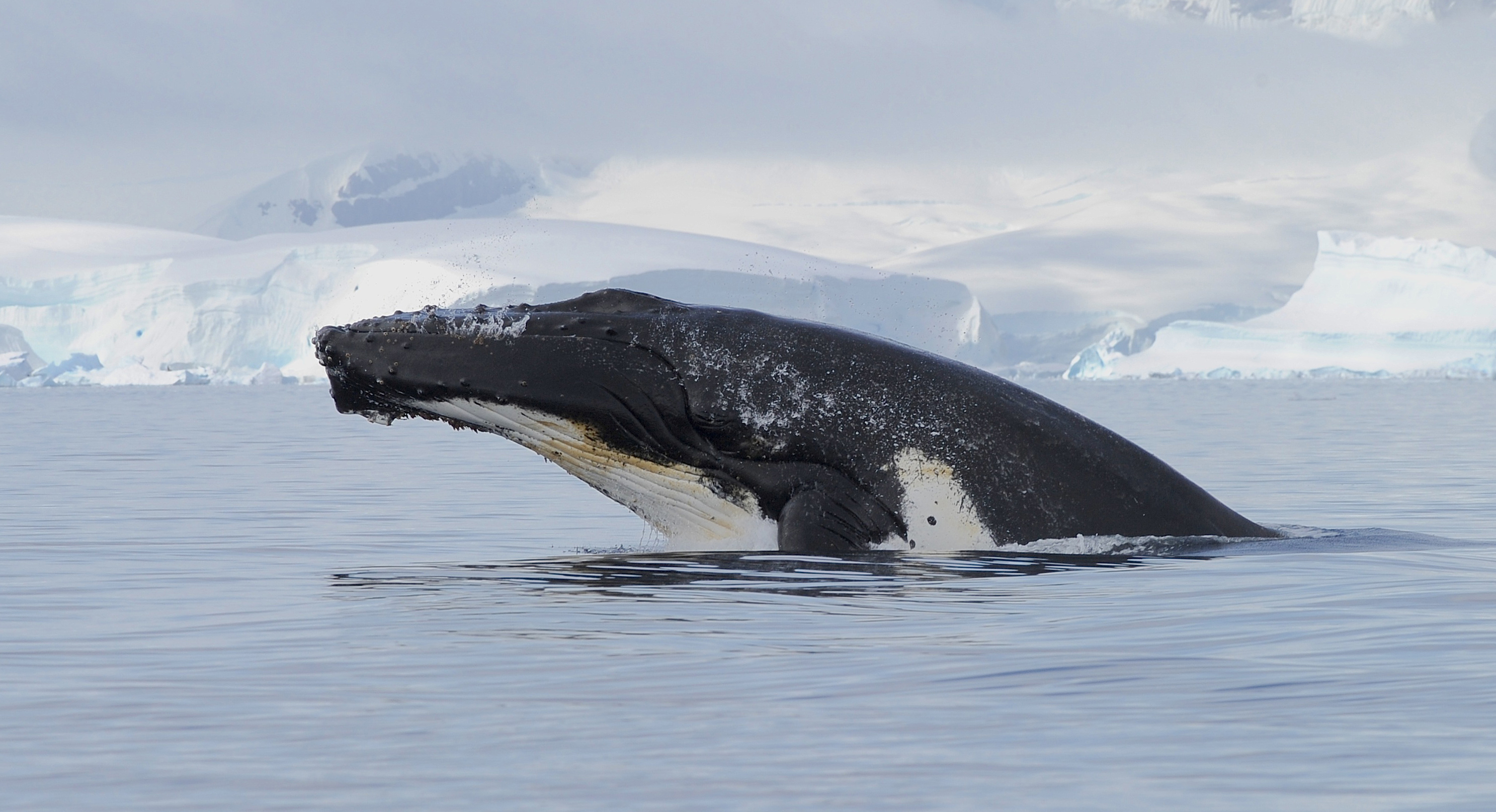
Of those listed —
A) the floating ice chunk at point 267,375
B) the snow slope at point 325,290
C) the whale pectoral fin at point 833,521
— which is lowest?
the whale pectoral fin at point 833,521

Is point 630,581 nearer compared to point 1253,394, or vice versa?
point 630,581

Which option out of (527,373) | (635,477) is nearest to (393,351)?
(527,373)

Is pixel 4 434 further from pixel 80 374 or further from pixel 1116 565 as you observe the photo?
pixel 80 374

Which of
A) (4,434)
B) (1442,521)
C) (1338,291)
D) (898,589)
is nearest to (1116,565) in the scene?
(898,589)

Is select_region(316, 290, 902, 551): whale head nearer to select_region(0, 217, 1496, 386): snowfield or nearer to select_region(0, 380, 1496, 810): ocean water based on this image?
select_region(0, 380, 1496, 810): ocean water

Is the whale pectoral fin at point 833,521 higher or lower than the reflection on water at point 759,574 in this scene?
higher

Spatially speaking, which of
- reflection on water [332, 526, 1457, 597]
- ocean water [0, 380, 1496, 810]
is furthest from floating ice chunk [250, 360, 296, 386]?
reflection on water [332, 526, 1457, 597]

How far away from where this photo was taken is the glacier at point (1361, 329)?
128875 millimetres

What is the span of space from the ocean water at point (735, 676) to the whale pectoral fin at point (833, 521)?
0.15 meters

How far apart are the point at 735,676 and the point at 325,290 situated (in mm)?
105848

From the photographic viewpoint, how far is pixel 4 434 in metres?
40.2

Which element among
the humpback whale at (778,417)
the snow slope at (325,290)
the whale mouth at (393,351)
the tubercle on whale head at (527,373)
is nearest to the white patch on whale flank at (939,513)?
the humpback whale at (778,417)

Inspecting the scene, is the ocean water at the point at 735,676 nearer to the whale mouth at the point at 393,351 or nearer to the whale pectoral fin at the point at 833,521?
the whale pectoral fin at the point at 833,521

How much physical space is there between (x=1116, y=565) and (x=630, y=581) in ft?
8.16
